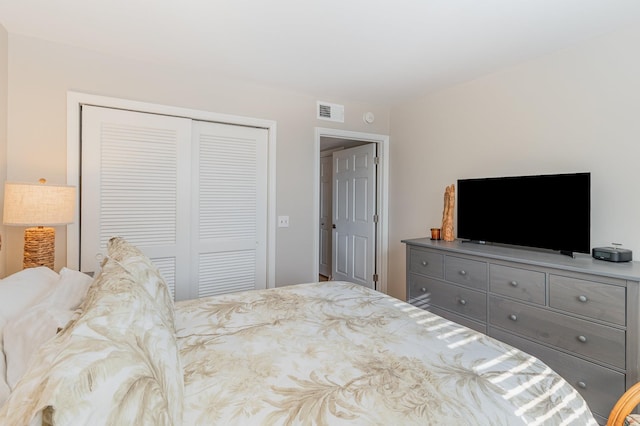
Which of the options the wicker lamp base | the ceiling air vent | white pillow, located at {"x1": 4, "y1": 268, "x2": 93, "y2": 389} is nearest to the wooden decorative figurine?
the ceiling air vent

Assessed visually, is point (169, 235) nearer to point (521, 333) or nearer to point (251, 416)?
point (251, 416)

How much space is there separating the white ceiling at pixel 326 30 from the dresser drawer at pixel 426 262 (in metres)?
1.58

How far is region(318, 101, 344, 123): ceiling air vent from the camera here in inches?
137

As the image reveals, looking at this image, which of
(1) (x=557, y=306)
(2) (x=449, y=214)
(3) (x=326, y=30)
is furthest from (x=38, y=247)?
(1) (x=557, y=306)

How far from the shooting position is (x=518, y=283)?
2.16m

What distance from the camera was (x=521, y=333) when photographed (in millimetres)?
2146

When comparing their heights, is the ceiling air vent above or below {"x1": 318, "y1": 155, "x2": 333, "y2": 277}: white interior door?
above

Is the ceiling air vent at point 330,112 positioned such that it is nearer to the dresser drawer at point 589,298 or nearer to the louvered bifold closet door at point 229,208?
the louvered bifold closet door at point 229,208

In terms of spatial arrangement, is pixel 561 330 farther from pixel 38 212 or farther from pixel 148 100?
pixel 148 100

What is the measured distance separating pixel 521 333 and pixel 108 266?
2402 mm

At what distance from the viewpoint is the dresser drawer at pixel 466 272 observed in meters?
2.37

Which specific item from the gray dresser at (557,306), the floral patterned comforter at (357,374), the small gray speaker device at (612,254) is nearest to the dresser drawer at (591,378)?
the gray dresser at (557,306)

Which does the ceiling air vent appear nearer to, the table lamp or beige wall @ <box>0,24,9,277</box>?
the table lamp

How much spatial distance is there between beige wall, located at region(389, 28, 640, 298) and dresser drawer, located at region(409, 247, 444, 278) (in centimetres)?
Answer: 60
